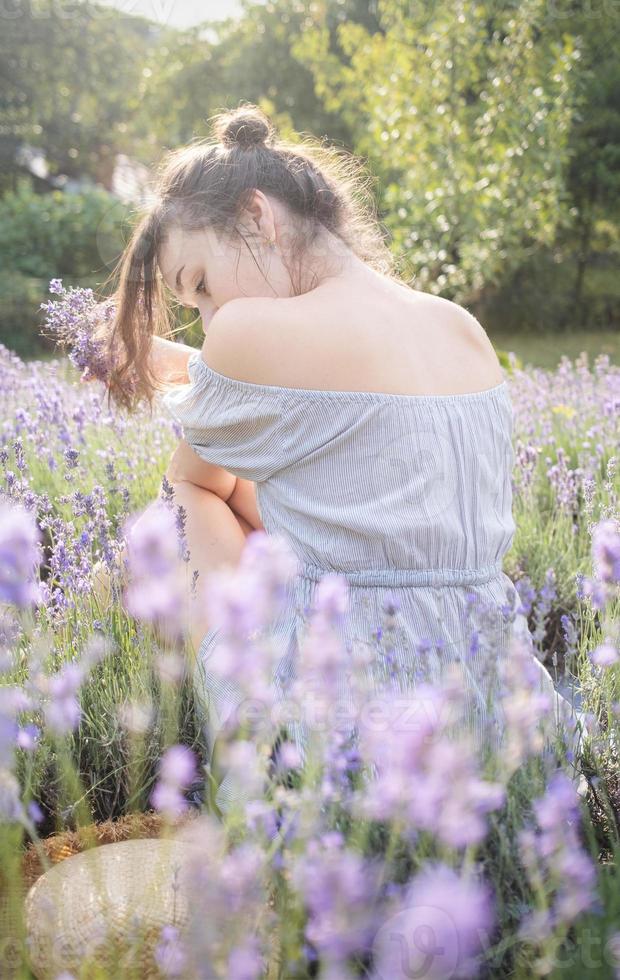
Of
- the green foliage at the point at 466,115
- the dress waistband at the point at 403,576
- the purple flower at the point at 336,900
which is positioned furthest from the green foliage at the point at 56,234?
the purple flower at the point at 336,900

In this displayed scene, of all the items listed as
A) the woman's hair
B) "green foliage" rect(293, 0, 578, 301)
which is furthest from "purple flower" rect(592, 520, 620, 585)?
"green foliage" rect(293, 0, 578, 301)

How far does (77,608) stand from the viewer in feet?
6.41

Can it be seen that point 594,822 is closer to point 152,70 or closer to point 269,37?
point 269,37

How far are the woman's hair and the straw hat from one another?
125 centimetres

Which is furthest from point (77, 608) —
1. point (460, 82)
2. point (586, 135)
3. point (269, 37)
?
point (269, 37)

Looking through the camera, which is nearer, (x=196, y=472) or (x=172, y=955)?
(x=172, y=955)

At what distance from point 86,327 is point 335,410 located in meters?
0.98

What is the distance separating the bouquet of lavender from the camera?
243 cm

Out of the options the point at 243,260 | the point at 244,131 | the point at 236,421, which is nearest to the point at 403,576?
the point at 236,421

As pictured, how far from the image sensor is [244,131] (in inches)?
88.3

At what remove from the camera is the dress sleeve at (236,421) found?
1.87 m

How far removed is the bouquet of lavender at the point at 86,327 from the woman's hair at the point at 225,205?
0.15 feet

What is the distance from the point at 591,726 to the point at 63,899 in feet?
3.22

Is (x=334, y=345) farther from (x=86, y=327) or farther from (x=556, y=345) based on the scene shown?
(x=556, y=345)
